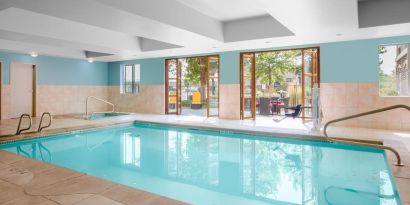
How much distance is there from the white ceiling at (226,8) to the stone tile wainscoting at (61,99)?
732 cm

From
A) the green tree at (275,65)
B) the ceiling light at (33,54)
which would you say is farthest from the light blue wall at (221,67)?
the green tree at (275,65)

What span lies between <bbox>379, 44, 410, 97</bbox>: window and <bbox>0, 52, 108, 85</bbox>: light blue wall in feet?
33.9

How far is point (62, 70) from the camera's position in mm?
10789

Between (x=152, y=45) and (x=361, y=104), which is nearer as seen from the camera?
(x=361, y=104)

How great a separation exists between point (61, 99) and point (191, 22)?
7399mm

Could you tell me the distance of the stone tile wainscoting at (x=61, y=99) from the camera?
922 cm

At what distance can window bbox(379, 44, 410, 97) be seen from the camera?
272 inches

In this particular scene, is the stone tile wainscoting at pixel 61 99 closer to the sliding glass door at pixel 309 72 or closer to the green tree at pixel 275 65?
the sliding glass door at pixel 309 72

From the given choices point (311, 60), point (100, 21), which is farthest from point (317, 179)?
point (311, 60)

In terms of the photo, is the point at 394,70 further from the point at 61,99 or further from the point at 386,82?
the point at 61,99

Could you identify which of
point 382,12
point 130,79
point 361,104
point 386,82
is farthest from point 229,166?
point 130,79

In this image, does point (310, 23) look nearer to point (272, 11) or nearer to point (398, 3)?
point (272, 11)

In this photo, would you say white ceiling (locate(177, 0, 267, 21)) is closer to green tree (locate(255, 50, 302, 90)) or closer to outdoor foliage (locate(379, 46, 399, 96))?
outdoor foliage (locate(379, 46, 399, 96))

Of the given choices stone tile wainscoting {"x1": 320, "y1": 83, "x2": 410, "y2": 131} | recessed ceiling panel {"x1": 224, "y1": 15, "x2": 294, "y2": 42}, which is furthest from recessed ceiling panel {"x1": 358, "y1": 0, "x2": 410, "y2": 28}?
stone tile wainscoting {"x1": 320, "y1": 83, "x2": 410, "y2": 131}
